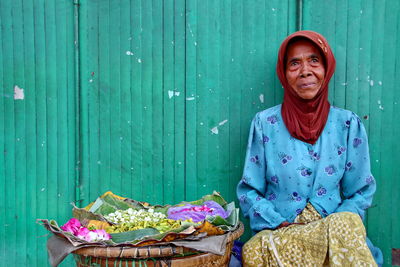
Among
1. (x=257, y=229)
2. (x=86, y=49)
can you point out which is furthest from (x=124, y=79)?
(x=257, y=229)

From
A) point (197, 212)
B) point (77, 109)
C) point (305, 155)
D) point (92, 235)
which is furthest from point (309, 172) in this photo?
point (77, 109)

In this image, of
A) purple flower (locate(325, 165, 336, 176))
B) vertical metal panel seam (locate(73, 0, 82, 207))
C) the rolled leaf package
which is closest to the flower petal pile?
the rolled leaf package

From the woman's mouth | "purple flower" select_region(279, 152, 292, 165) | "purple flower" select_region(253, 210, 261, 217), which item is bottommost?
"purple flower" select_region(253, 210, 261, 217)

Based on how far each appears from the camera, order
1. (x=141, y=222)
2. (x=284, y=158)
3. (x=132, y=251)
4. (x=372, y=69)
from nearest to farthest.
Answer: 1. (x=132, y=251)
2. (x=141, y=222)
3. (x=284, y=158)
4. (x=372, y=69)

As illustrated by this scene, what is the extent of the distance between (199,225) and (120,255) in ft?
1.33

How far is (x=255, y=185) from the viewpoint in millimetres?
2465

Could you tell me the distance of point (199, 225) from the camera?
190cm

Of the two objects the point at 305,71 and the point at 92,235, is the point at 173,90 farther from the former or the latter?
the point at 92,235

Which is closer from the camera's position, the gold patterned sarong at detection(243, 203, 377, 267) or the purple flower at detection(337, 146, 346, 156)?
the gold patterned sarong at detection(243, 203, 377, 267)

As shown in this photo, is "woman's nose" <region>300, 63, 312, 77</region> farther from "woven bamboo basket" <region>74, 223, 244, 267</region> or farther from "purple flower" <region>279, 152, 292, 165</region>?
"woven bamboo basket" <region>74, 223, 244, 267</region>

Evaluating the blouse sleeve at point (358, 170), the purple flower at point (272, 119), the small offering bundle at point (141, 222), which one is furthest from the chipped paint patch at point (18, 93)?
the blouse sleeve at point (358, 170)

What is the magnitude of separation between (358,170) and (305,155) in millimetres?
348

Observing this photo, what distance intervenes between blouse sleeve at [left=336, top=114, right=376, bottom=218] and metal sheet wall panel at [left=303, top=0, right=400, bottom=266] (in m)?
0.32

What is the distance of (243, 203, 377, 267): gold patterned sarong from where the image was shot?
1.89 meters
